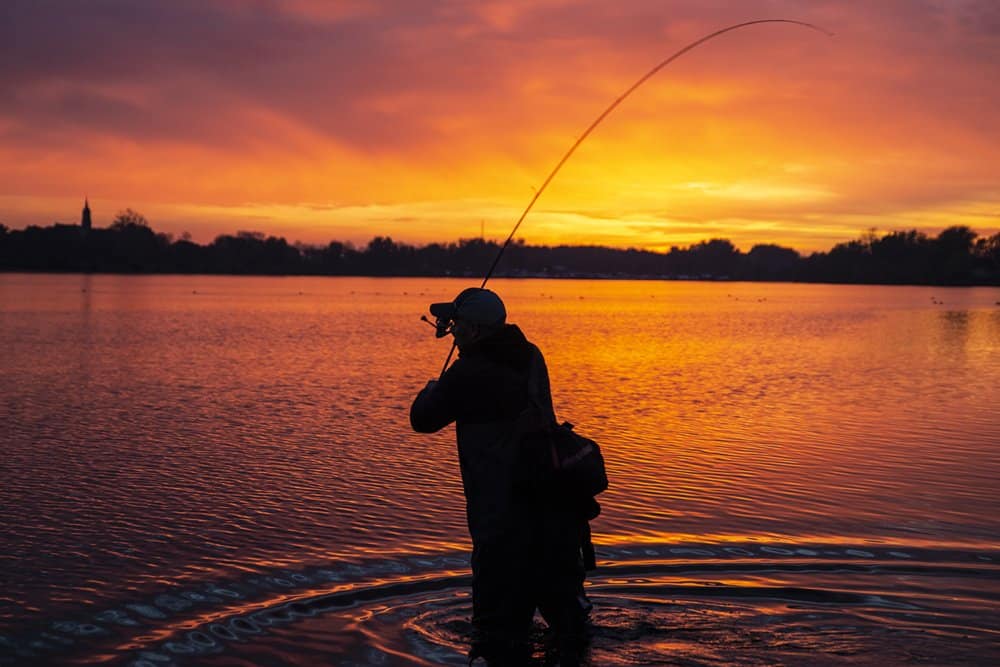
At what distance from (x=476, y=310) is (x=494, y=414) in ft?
1.80

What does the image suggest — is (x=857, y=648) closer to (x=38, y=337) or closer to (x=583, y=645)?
(x=583, y=645)

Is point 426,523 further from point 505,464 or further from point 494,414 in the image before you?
point 494,414

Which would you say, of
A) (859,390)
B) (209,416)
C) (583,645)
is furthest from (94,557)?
(859,390)

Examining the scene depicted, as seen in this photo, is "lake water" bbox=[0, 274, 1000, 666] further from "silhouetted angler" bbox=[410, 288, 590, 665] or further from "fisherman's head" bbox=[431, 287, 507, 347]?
"fisherman's head" bbox=[431, 287, 507, 347]

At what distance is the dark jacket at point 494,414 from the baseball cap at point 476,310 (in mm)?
85

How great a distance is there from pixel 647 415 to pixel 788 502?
723 centimetres

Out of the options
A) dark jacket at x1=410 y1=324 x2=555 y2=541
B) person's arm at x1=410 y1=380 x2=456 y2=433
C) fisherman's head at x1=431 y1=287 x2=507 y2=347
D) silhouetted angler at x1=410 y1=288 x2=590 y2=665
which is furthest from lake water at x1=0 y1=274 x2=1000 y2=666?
fisherman's head at x1=431 y1=287 x2=507 y2=347

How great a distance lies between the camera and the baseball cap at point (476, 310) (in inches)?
211

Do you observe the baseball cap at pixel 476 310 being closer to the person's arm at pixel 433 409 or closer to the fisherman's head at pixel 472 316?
the fisherman's head at pixel 472 316

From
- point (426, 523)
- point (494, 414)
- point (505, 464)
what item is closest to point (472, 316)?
point (494, 414)

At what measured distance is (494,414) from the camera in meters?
5.26

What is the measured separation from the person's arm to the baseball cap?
0.37m

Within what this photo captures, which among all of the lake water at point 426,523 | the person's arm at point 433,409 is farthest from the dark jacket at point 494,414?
the lake water at point 426,523

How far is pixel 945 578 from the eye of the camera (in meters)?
7.81
